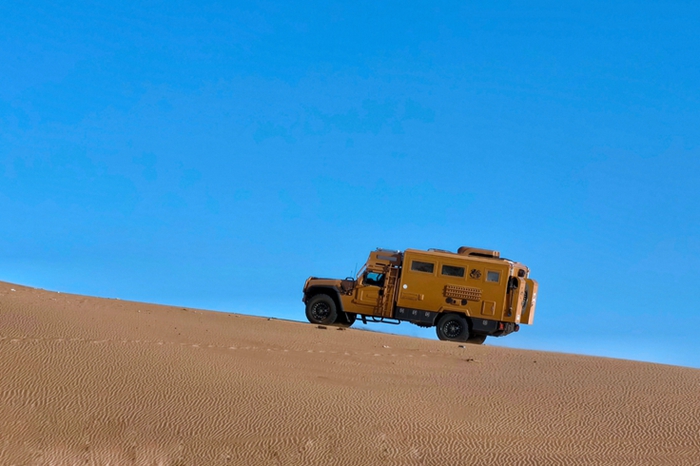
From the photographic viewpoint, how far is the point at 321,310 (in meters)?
25.3

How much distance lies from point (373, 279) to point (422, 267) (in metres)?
1.57

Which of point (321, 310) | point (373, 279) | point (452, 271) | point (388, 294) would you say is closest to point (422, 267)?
point (452, 271)

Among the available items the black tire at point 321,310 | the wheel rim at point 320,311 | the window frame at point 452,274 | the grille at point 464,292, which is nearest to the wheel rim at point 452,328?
the grille at point 464,292

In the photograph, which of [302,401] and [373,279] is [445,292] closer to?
[373,279]

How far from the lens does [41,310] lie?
18.5 metres

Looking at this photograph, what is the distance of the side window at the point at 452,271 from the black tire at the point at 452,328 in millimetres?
1177

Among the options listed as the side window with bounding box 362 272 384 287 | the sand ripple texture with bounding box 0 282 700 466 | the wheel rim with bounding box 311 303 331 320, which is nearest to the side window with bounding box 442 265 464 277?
the side window with bounding box 362 272 384 287

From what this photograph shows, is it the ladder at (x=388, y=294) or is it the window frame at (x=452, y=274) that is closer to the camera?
the window frame at (x=452, y=274)

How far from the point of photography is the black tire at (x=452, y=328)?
2423cm

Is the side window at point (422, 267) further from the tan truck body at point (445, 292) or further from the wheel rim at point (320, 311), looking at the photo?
the wheel rim at point (320, 311)

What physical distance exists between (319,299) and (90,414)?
A: 12.7 metres

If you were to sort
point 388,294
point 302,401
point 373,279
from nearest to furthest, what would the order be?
1. point 302,401
2. point 388,294
3. point 373,279

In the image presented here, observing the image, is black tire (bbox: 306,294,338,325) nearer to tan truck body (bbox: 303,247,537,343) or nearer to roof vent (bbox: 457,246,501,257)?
tan truck body (bbox: 303,247,537,343)

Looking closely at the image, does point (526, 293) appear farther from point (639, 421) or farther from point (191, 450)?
point (191, 450)
